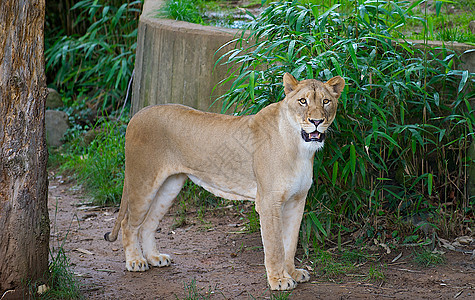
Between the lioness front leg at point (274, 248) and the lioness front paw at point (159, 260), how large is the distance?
97 centimetres

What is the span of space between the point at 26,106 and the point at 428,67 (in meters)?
2.91

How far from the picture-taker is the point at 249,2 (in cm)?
817

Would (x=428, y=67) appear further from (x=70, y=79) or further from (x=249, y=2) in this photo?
(x=70, y=79)

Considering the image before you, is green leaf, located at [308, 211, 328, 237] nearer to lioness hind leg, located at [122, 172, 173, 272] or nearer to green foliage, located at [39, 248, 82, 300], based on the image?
lioness hind leg, located at [122, 172, 173, 272]

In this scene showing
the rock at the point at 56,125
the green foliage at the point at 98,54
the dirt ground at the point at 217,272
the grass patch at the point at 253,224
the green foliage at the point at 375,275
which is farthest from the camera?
the green foliage at the point at 98,54

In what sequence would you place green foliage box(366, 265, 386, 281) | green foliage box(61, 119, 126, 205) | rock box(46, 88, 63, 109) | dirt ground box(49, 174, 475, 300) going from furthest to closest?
1. rock box(46, 88, 63, 109)
2. green foliage box(61, 119, 126, 205)
3. green foliage box(366, 265, 386, 281)
4. dirt ground box(49, 174, 475, 300)

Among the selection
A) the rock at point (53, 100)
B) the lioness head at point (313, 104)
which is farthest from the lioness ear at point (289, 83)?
the rock at point (53, 100)

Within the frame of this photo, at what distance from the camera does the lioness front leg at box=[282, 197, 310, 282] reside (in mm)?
4219

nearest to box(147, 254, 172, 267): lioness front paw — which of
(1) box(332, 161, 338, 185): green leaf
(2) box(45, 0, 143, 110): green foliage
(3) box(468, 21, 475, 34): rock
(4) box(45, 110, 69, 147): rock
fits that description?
(1) box(332, 161, 338, 185): green leaf

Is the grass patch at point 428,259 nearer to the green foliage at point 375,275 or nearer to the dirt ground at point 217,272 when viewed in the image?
the dirt ground at point 217,272

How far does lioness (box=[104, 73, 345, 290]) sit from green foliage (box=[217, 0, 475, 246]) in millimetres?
345

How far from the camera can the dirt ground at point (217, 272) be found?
418cm

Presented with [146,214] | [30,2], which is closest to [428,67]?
[146,214]

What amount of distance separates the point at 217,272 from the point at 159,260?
443 mm
